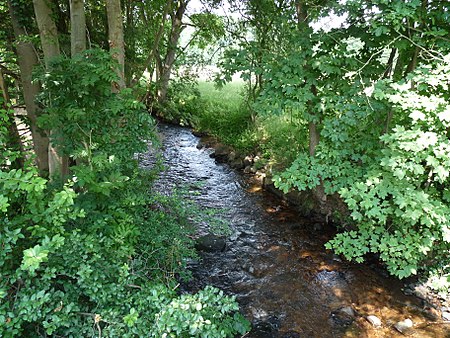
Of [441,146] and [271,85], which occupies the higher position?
[271,85]

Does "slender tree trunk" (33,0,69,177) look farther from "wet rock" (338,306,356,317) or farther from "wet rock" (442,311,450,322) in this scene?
"wet rock" (442,311,450,322)

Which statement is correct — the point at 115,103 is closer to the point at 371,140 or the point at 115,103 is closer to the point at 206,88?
the point at 371,140

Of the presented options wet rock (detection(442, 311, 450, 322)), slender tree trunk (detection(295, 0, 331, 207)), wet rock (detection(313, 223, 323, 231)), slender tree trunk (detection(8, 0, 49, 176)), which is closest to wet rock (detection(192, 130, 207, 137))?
slender tree trunk (detection(295, 0, 331, 207))

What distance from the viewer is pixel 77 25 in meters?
3.88

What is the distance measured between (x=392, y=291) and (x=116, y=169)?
462 cm

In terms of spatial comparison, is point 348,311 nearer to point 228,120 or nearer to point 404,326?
point 404,326

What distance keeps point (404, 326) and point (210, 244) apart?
127 inches

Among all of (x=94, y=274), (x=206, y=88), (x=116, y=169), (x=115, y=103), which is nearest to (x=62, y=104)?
(x=115, y=103)

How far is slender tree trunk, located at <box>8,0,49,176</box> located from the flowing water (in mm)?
2674

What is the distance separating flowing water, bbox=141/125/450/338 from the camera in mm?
4207

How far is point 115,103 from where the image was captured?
3.44m

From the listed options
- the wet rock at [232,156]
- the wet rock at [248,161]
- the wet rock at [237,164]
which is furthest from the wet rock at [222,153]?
the wet rock at [248,161]

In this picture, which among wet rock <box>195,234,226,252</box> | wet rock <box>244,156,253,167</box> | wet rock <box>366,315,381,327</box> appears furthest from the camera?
wet rock <box>244,156,253,167</box>

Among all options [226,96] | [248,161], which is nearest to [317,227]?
[248,161]
